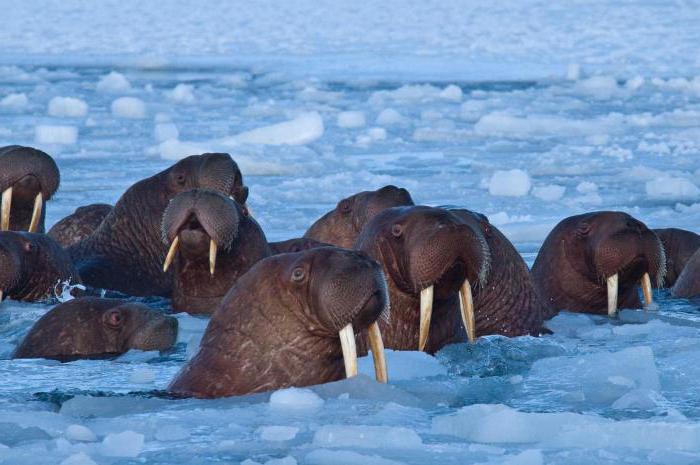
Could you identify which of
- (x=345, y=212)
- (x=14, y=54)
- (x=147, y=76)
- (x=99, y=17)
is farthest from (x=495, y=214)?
(x=99, y=17)

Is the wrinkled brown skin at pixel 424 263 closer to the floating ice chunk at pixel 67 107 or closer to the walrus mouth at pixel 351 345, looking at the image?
the walrus mouth at pixel 351 345

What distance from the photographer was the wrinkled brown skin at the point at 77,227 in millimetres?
9703

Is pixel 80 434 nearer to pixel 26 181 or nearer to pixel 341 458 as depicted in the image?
pixel 341 458

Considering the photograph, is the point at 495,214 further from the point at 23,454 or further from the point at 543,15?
the point at 543,15

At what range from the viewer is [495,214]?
1099 centimetres

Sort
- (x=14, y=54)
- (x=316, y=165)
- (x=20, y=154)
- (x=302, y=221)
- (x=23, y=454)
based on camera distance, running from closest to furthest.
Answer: (x=23, y=454)
(x=20, y=154)
(x=302, y=221)
(x=316, y=165)
(x=14, y=54)

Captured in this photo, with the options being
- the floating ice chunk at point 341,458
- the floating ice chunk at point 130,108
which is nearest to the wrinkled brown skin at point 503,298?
the floating ice chunk at point 341,458

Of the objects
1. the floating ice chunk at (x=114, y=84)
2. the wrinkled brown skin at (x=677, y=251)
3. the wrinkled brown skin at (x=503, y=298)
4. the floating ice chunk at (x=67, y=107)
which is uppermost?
the floating ice chunk at (x=114, y=84)

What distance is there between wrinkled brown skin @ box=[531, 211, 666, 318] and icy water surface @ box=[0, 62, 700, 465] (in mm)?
218

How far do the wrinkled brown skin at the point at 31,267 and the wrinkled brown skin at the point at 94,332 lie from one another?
0.94 meters

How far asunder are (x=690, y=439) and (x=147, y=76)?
64.6 feet

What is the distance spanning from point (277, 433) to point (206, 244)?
274 cm

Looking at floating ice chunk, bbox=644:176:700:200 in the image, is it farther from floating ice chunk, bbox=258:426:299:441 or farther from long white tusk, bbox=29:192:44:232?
floating ice chunk, bbox=258:426:299:441

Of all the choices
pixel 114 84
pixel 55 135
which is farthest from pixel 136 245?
pixel 114 84
